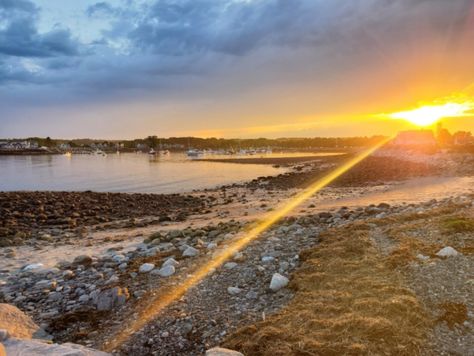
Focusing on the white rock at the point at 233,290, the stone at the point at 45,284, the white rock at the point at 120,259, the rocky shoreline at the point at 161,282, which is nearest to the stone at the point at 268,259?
the rocky shoreline at the point at 161,282

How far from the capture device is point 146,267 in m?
8.60

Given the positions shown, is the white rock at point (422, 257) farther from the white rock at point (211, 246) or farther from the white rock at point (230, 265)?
the white rock at point (211, 246)

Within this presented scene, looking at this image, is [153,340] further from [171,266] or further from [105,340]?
[171,266]

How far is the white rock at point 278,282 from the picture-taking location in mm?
6719

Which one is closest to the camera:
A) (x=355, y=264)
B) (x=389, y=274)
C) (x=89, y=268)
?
(x=389, y=274)

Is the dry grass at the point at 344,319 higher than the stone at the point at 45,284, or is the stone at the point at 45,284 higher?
the dry grass at the point at 344,319

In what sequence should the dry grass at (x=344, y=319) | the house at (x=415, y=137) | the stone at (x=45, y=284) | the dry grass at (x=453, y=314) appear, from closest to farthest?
the dry grass at (x=344, y=319) → the dry grass at (x=453, y=314) → the stone at (x=45, y=284) → the house at (x=415, y=137)

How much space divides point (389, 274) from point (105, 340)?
5.08 m

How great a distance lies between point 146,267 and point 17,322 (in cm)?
292

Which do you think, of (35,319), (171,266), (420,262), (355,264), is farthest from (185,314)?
(420,262)

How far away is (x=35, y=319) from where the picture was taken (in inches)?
269

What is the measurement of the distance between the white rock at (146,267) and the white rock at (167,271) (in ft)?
1.28

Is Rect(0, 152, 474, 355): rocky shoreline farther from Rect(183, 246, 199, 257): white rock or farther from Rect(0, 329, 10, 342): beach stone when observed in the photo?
Rect(0, 329, 10, 342): beach stone

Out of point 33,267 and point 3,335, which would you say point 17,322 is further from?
point 33,267
